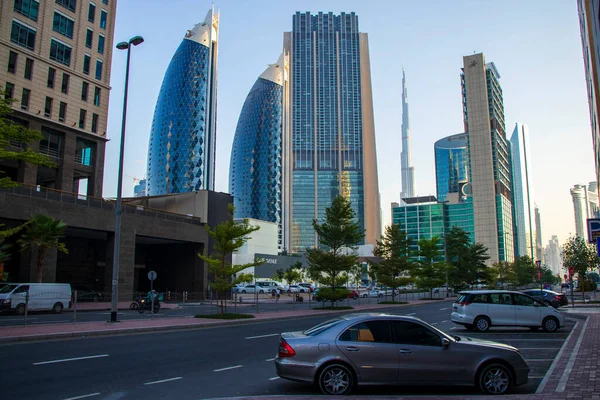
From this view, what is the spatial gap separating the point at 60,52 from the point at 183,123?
11570 centimetres

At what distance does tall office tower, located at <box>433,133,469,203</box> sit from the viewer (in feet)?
589

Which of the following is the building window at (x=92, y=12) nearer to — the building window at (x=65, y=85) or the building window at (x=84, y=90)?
the building window at (x=84, y=90)

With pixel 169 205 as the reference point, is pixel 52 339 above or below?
below

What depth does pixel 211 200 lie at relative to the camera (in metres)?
56.2

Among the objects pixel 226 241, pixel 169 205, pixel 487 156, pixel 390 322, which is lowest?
pixel 390 322

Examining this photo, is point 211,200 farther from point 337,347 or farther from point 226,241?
point 337,347

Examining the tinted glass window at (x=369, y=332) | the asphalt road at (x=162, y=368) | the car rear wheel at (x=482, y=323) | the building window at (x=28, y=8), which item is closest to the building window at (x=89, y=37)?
the building window at (x=28, y=8)

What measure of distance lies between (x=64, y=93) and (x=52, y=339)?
3829 centimetres

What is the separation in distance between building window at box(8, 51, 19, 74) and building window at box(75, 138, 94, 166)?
29.2ft

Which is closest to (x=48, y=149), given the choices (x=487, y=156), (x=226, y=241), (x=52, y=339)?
(x=226, y=241)

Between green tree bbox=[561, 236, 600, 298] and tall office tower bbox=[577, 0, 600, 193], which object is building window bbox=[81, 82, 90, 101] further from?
green tree bbox=[561, 236, 600, 298]

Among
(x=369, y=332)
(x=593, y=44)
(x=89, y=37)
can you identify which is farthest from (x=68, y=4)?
(x=369, y=332)

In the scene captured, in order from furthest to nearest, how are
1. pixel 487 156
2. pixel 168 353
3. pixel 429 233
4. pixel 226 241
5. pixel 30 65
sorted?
pixel 429 233
pixel 487 156
pixel 30 65
pixel 226 241
pixel 168 353

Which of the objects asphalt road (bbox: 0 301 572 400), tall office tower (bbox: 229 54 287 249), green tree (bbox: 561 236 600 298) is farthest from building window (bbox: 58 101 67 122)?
tall office tower (bbox: 229 54 287 249)
